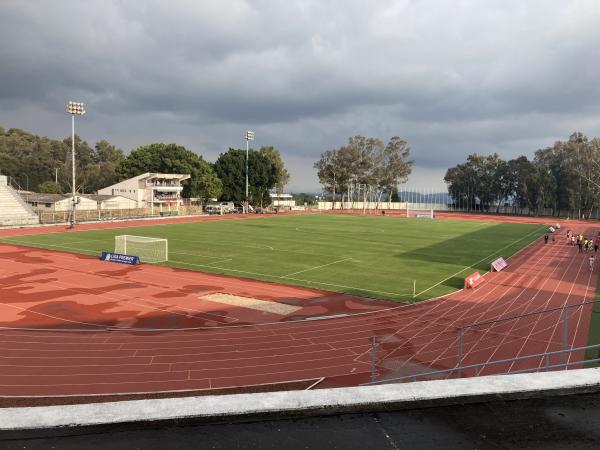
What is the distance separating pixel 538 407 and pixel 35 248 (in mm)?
41969

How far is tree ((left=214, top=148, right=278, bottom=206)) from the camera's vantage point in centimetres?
9262

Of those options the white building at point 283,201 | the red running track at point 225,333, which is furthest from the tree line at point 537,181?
the red running track at point 225,333

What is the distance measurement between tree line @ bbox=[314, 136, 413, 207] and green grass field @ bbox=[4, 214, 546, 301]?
62.9 meters

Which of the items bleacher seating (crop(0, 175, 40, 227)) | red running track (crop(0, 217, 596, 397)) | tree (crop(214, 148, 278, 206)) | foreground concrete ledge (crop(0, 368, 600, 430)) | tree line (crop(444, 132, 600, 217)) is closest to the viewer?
foreground concrete ledge (crop(0, 368, 600, 430))

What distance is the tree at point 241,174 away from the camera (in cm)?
9262

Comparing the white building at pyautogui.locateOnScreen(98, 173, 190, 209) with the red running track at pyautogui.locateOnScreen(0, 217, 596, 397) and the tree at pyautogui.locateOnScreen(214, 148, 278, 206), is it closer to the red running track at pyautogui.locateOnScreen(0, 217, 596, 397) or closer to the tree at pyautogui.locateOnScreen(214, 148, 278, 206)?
the tree at pyautogui.locateOnScreen(214, 148, 278, 206)

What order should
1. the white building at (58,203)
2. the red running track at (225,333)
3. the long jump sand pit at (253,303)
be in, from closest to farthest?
the red running track at (225,333)
the long jump sand pit at (253,303)
the white building at (58,203)

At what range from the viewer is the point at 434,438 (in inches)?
162

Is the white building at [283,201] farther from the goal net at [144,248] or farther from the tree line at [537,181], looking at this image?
the goal net at [144,248]

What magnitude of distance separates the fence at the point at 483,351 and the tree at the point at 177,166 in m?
79.8

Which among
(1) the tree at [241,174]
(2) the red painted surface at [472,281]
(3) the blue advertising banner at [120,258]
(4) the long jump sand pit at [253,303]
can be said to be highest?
(1) the tree at [241,174]

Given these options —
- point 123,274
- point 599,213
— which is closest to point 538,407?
point 123,274

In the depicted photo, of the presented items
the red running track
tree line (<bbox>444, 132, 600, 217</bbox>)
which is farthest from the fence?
tree line (<bbox>444, 132, 600, 217</bbox>)

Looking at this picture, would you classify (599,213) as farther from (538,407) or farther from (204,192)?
(538,407)
